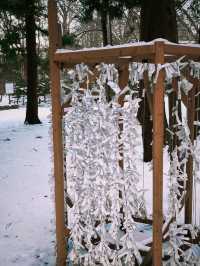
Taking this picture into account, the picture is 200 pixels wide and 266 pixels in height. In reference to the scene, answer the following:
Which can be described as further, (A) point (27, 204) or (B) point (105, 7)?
(B) point (105, 7)

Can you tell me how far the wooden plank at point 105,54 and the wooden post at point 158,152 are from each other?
16cm

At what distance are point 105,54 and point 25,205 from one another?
377 cm

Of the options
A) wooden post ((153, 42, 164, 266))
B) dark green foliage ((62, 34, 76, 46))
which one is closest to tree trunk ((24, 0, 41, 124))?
dark green foliage ((62, 34, 76, 46))

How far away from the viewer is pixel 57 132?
3.66 meters

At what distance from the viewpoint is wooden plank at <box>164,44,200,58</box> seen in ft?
9.40

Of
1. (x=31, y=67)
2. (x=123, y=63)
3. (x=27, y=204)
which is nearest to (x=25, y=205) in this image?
(x=27, y=204)

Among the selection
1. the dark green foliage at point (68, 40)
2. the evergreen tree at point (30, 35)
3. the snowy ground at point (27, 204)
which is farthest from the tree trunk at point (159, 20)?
the evergreen tree at point (30, 35)

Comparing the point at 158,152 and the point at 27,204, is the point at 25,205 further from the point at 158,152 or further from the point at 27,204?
the point at 158,152

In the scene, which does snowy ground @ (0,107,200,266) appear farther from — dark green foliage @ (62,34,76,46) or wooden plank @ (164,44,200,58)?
dark green foliage @ (62,34,76,46)

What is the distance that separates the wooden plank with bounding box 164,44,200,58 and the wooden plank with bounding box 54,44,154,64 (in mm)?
132

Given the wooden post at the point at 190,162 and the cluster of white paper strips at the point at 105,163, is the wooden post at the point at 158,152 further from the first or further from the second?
the wooden post at the point at 190,162

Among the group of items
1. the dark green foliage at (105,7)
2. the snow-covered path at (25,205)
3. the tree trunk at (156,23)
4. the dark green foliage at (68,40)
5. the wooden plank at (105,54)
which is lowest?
the snow-covered path at (25,205)

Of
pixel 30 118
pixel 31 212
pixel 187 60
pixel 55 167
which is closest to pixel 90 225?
pixel 55 167

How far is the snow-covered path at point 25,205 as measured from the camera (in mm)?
4621
